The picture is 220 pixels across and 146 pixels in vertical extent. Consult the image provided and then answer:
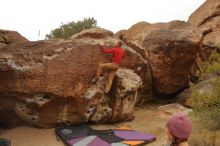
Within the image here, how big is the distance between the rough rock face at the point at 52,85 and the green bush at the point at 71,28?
48.9ft

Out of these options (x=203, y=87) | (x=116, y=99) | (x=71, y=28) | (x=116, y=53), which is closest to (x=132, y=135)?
(x=116, y=99)

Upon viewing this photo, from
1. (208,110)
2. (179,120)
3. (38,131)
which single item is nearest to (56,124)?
(38,131)

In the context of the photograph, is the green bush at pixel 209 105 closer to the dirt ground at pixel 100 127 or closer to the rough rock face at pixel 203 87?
the dirt ground at pixel 100 127

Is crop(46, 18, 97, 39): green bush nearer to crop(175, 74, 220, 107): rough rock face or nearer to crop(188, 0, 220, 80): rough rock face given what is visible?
crop(188, 0, 220, 80): rough rock face

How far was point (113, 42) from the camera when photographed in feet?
36.0

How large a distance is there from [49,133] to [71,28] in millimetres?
17203

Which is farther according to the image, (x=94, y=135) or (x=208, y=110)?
(x=208, y=110)

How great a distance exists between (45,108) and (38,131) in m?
0.67

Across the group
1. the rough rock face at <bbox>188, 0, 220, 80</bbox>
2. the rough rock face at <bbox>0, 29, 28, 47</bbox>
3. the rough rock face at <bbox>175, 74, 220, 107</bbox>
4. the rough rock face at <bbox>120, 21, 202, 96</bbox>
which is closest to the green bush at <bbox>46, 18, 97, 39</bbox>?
the rough rock face at <bbox>188, 0, 220, 80</bbox>

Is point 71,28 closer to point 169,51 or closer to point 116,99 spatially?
point 169,51

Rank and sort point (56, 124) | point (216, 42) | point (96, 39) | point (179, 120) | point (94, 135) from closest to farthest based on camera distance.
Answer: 1. point (179, 120)
2. point (94, 135)
3. point (56, 124)
4. point (96, 39)
5. point (216, 42)

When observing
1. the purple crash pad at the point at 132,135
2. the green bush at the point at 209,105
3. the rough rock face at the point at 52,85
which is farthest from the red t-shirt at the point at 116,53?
the green bush at the point at 209,105

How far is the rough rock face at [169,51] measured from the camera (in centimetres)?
1278

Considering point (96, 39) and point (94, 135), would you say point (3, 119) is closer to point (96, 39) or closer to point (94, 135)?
point (94, 135)
